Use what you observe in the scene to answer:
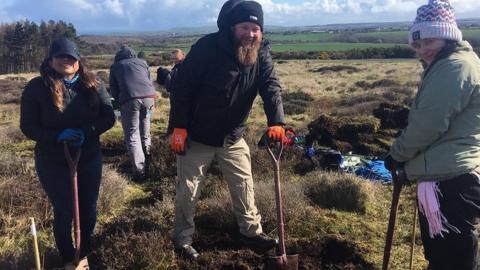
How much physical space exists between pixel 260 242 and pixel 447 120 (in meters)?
2.04

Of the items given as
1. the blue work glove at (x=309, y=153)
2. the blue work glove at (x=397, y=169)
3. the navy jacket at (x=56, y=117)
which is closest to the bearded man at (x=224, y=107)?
the navy jacket at (x=56, y=117)

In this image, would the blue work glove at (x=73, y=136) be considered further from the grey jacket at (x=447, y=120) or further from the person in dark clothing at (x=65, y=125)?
the grey jacket at (x=447, y=120)

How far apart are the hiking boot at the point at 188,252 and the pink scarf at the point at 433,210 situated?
6.36ft

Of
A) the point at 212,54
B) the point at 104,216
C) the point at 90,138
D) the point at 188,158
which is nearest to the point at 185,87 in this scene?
the point at 212,54

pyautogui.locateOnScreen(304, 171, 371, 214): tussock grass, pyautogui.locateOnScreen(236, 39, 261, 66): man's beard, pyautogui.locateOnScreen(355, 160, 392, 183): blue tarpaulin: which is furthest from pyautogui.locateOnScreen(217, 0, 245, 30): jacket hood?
pyautogui.locateOnScreen(355, 160, 392, 183): blue tarpaulin

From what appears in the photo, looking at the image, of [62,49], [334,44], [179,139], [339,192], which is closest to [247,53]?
[179,139]

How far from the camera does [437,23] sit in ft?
9.27

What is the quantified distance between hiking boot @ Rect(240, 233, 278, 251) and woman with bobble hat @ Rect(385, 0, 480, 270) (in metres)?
1.46

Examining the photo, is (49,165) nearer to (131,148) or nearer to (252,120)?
(131,148)

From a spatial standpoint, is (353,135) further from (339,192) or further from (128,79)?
(128,79)

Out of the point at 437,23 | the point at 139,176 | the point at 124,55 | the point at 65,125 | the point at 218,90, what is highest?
the point at 437,23

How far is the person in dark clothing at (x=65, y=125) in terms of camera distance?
3479 millimetres

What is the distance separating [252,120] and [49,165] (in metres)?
9.32

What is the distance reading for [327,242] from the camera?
4.48 m
